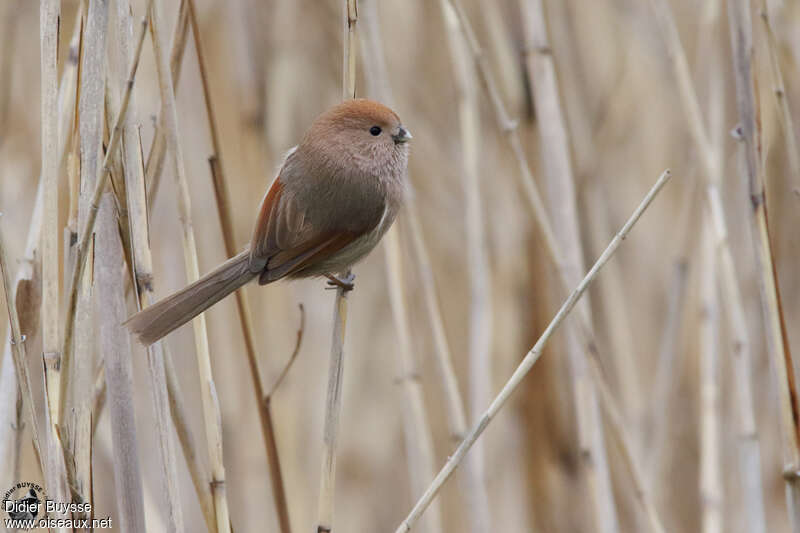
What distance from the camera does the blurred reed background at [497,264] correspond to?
6.41 feet

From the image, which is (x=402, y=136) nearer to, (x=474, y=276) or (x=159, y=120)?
(x=474, y=276)

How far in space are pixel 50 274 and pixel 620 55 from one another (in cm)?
185

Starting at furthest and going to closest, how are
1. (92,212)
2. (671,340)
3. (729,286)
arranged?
(671,340), (729,286), (92,212)

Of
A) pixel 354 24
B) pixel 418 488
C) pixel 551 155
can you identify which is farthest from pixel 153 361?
pixel 551 155

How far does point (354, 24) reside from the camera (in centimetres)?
143

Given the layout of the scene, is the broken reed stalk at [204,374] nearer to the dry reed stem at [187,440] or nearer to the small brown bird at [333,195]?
the dry reed stem at [187,440]

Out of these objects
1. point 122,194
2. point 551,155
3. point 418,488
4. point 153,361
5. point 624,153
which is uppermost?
point 624,153

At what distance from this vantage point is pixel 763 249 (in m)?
1.48

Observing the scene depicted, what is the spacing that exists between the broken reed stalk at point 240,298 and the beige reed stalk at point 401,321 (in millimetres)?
395

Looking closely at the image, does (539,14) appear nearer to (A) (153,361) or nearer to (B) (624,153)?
(B) (624,153)

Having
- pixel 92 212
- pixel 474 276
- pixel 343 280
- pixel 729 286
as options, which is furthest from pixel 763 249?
pixel 92 212

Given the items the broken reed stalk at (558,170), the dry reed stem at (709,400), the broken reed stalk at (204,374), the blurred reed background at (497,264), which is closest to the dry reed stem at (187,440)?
the broken reed stalk at (204,374)

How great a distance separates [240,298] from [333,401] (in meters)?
0.29

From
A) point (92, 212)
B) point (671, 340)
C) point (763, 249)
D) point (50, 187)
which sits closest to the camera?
point (92, 212)
